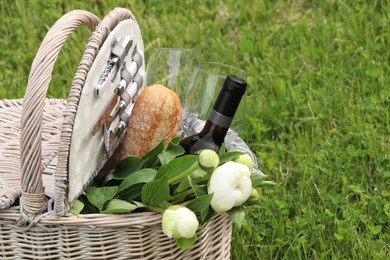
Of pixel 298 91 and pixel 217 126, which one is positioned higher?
pixel 217 126

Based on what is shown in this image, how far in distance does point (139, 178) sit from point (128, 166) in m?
0.08

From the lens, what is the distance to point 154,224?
4.90 ft

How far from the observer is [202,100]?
185 cm

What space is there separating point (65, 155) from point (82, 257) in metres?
0.22

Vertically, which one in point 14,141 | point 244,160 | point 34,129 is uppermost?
point 34,129

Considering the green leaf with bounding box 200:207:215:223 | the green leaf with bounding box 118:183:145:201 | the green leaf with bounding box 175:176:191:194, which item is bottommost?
the green leaf with bounding box 200:207:215:223

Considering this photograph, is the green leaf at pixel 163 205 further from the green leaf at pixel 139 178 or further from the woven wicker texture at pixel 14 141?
the woven wicker texture at pixel 14 141

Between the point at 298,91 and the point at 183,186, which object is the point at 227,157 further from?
the point at 298,91

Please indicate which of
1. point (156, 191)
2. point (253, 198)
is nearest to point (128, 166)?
point (156, 191)

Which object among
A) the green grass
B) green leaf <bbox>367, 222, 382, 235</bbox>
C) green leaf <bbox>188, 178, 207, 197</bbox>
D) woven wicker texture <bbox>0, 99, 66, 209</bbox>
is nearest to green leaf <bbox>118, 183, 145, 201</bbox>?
green leaf <bbox>188, 178, 207, 197</bbox>

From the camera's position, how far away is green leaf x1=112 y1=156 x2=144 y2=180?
1618mm

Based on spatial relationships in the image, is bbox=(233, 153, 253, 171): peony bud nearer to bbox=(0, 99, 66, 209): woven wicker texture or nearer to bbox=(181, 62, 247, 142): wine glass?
bbox=(181, 62, 247, 142): wine glass

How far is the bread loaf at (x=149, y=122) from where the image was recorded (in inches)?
67.3

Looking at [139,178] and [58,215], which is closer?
[58,215]
